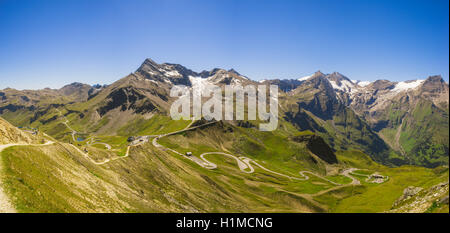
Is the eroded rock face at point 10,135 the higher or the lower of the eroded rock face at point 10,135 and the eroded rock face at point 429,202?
the higher

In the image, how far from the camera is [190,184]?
97688mm

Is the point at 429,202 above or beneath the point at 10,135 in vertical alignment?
beneath

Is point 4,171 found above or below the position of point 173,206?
above

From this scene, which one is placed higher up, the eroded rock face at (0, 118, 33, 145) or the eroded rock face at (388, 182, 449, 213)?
the eroded rock face at (0, 118, 33, 145)

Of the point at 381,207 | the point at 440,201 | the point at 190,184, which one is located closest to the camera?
the point at 440,201

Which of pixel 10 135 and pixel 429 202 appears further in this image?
pixel 10 135

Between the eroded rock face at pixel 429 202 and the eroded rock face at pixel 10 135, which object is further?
the eroded rock face at pixel 10 135

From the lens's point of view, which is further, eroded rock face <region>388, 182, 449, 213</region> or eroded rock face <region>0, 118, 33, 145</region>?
eroded rock face <region>0, 118, 33, 145</region>

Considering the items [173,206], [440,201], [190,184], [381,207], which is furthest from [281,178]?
[440,201]

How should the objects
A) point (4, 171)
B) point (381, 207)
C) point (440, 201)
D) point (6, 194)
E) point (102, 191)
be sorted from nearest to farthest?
point (6, 194) → point (4, 171) → point (440, 201) → point (102, 191) → point (381, 207)
